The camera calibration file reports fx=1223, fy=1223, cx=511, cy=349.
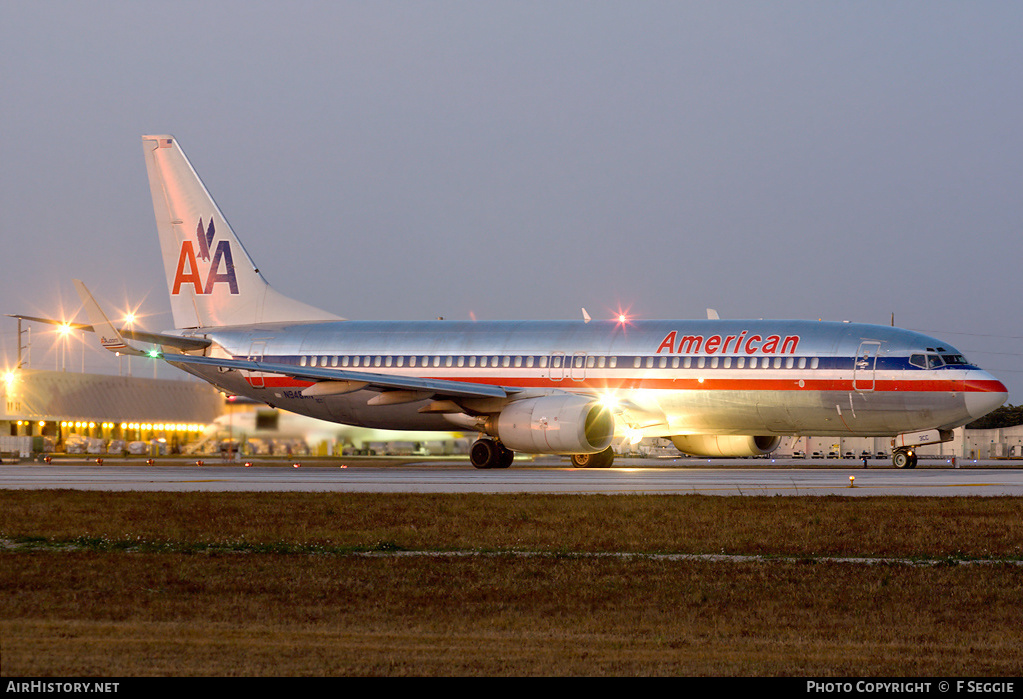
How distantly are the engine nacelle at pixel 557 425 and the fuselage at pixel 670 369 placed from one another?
5.35 ft

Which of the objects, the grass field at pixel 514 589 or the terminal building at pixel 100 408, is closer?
the grass field at pixel 514 589

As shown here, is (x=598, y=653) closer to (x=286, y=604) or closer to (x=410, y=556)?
(x=286, y=604)

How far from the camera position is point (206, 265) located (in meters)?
46.1

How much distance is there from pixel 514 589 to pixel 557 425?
22.3 meters

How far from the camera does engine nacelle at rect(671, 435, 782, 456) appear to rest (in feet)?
131

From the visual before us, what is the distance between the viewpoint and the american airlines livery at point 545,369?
118 ft

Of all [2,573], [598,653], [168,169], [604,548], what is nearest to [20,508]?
[2,573]

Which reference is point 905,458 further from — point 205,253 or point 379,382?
point 205,253

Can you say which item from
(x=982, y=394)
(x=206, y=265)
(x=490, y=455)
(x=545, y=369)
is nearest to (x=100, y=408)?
(x=206, y=265)

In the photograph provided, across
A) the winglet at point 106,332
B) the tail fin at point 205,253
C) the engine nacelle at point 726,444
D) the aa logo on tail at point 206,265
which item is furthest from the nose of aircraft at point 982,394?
the aa logo on tail at point 206,265

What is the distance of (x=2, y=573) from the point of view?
574 inches

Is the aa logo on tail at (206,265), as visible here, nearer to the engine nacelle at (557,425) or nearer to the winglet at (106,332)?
the winglet at (106,332)
